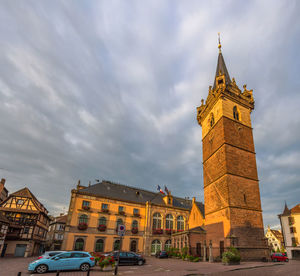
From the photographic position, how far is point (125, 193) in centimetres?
4084

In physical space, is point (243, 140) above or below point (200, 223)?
above

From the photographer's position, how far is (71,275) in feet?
41.0

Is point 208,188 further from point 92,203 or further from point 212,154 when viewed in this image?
point 92,203

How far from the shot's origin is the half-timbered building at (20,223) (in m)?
29.3

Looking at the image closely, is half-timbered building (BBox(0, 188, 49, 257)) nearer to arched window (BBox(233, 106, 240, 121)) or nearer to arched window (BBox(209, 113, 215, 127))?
arched window (BBox(209, 113, 215, 127))

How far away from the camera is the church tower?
22094mm

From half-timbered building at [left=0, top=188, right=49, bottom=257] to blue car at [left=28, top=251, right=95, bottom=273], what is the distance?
2090 cm

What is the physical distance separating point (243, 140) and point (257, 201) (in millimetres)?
8480

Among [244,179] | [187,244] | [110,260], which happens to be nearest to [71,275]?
[110,260]

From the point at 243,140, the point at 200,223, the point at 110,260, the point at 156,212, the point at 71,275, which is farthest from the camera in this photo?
the point at 156,212

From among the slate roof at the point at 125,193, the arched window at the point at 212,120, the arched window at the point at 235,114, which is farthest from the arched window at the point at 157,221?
the arched window at the point at 235,114

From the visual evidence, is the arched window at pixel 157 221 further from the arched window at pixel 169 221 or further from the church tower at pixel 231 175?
the church tower at pixel 231 175

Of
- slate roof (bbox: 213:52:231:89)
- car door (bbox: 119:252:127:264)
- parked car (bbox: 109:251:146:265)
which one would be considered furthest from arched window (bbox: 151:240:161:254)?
slate roof (bbox: 213:52:231:89)

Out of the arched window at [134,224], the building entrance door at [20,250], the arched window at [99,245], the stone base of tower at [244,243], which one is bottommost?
the building entrance door at [20,250]
